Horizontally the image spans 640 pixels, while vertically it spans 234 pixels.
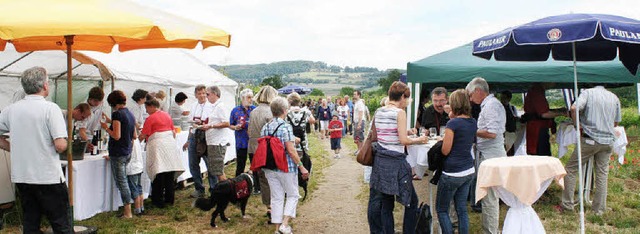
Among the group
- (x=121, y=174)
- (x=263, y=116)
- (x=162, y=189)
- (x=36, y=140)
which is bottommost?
(x=162, y=189)

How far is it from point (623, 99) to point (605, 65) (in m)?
24.1

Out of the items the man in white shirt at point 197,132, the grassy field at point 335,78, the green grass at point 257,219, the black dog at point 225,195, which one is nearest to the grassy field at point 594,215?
the green grass at point 257,219

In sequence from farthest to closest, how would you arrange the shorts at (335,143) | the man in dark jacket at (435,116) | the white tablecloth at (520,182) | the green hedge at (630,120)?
the green hedge at (630,120)
the shorts at (335,143)
the man in dark jacket at (435,116)
the white tablecloth at (520,182)

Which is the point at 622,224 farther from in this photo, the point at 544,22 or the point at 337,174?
the point at 337,174

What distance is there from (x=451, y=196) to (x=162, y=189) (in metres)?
3.74

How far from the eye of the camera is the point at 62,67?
8.34 metres

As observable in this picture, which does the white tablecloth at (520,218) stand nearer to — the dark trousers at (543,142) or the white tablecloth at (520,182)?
the white tablecloth at (520,182)

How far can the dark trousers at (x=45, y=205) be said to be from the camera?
12.1 feet

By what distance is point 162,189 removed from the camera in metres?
6.26

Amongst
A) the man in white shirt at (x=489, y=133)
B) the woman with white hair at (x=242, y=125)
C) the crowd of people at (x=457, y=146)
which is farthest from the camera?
the woman with white hair at (x=242, y=125)

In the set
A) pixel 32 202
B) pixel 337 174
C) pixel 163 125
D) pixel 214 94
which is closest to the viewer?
pixel 32 202

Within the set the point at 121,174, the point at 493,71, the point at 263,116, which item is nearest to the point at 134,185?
the point at 121,174

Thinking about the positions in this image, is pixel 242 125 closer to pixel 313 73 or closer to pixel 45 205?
pixel 45 205

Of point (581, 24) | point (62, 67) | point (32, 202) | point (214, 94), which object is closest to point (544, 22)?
point (581, 24)
